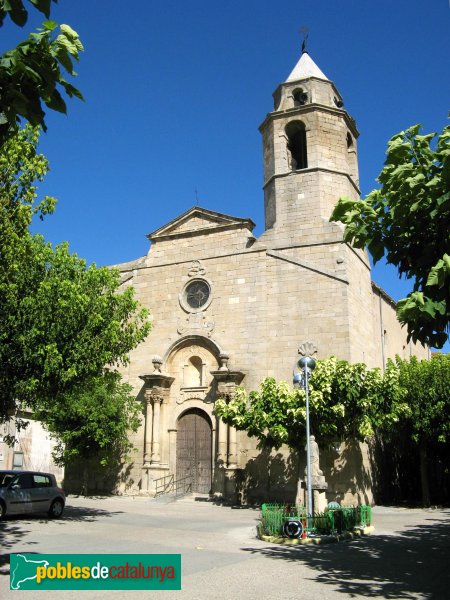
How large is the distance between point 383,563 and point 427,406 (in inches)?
482

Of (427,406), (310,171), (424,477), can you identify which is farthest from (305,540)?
(310,171)

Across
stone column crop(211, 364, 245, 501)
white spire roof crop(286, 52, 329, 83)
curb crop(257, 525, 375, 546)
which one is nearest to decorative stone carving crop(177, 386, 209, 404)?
stone column crop(211, 364, 245, 501)

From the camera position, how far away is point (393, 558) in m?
9.68

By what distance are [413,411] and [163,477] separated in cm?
927

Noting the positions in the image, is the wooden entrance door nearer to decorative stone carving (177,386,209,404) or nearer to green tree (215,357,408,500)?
decorative stone carving (177,386,209,404)

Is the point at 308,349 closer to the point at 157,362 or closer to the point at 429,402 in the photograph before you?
the point at 429,402

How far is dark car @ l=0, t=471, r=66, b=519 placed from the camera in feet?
47.1

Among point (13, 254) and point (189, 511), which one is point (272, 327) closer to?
point (189, 511)

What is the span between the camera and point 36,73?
4.34 meters

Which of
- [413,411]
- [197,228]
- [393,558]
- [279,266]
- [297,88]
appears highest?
[297,88]

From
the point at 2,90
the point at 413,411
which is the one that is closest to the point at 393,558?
the point at 2,90

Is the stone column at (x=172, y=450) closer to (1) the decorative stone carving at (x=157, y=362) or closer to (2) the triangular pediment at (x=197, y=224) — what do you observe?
(1) the decorative stone carving at (x=157, y=362)

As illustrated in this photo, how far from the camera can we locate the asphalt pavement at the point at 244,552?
23.4 feet

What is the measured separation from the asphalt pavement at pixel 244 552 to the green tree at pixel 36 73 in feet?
17.3
